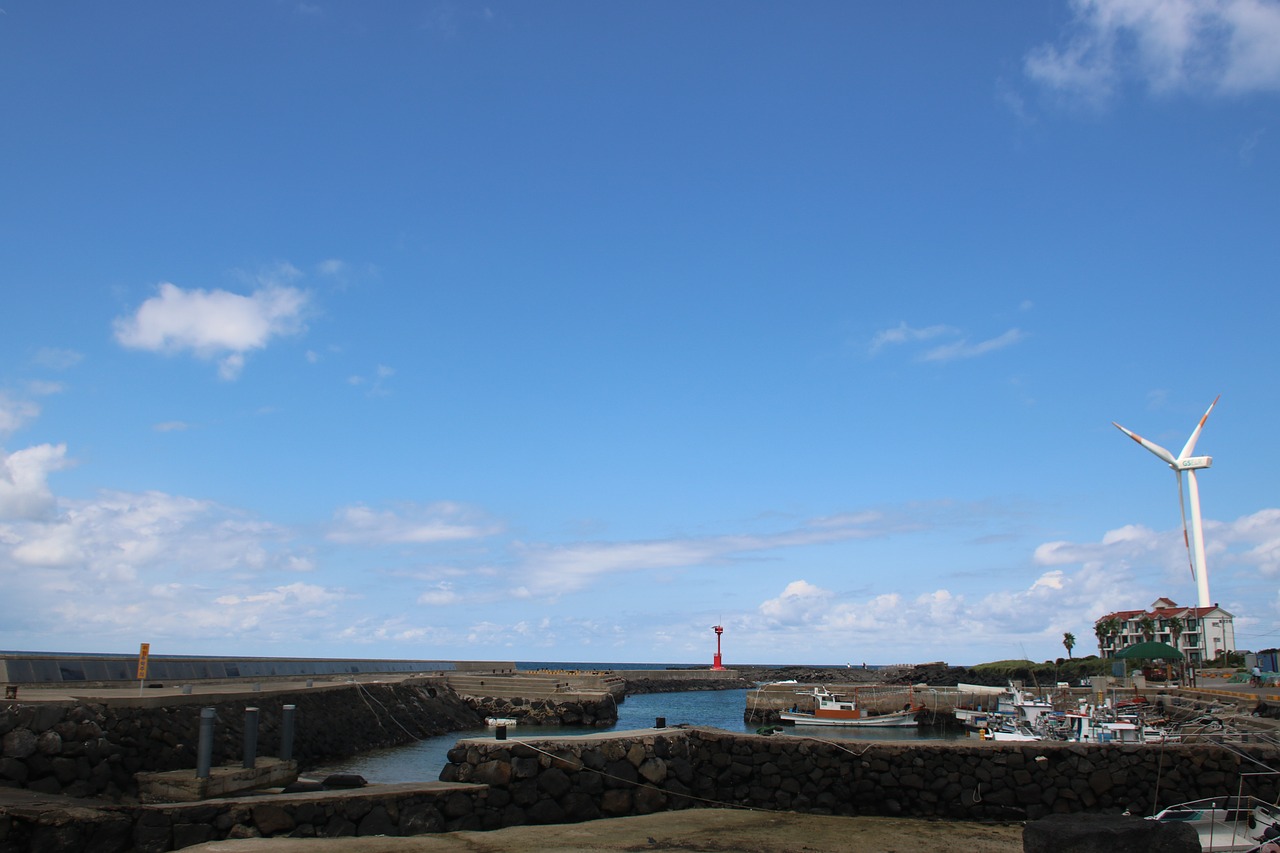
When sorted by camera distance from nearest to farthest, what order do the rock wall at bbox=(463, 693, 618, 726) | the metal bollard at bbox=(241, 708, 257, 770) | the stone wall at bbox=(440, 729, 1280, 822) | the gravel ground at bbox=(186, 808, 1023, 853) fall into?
the gravel ground at bbox=(186, 808, 1023, 853) → the stone wall at bbox=(440, 729, 1280, 822) → the metal bollard at bbox=(241, 708, 257, 770) → the rock wall at bbox=(463, 693, 618, 726)

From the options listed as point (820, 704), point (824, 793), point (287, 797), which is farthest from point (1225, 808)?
point (820, 704)

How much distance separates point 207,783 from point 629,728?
125 ft

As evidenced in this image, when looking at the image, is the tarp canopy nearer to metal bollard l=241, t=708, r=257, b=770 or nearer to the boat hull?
the boat hull

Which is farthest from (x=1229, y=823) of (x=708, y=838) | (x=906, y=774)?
(x=708, y=838)

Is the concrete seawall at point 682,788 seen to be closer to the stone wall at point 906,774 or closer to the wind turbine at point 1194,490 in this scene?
the stone wall at point 906,774

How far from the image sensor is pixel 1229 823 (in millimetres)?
14461

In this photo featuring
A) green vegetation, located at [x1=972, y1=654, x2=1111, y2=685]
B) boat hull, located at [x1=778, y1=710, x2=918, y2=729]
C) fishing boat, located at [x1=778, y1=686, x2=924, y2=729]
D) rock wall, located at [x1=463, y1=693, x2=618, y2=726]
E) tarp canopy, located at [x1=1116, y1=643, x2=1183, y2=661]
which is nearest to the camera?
tarp canopy, located at [x1=1116, y1=643, x2=1183, y2=661]

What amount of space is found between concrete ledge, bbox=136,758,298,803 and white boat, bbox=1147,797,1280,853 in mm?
17138

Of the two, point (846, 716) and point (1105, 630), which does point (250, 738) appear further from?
point (1105, 630)

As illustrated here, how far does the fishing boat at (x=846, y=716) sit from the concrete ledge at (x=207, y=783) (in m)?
41.6

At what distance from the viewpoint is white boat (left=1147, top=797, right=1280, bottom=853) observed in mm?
13656

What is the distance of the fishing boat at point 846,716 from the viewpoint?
2152 inches

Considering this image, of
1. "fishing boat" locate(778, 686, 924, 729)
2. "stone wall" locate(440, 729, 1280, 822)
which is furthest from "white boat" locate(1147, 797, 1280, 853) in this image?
"fishing boat" locate(778, 686, 924, 729)

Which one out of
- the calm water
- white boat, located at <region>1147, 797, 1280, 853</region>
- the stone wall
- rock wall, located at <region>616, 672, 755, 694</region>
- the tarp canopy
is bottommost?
rock wall, located at <region>616, 672, 755, 694</region>
